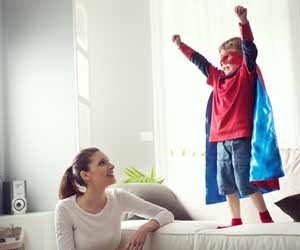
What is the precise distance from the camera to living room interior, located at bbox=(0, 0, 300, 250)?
3824 millimetres

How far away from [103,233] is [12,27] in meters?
2.64

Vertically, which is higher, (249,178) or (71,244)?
(249,178)

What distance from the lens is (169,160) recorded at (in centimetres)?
407

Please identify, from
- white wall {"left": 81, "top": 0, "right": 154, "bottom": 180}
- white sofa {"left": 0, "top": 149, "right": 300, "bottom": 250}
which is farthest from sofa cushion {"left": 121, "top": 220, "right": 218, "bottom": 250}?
white wall {"left": 81, "top": 0, "right": 154, "bottom": 180}

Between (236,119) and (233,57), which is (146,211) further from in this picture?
(233,57)

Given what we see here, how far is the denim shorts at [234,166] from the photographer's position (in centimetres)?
220

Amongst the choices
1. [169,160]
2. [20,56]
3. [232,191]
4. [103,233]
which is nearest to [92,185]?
[103,233]

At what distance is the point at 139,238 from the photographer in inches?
82.7

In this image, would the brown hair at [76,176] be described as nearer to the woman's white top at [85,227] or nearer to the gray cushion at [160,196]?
the woman's white top at [85,227]

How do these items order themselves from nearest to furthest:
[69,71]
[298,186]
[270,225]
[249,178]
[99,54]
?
[270,225], [249,178], [298,186], [69,71], [99,54]

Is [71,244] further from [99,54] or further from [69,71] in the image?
[99,54]

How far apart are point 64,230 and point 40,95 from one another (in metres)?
2.21

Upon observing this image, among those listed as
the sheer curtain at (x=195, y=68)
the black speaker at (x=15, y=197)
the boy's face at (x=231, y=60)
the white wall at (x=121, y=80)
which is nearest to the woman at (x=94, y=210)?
the boy's face at (x=231, y=60)

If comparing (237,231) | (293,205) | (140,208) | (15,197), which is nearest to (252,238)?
(237,231)
